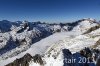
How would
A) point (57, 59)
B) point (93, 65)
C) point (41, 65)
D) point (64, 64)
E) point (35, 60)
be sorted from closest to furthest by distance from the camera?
point (64, 64) < point (57, 59) < point (93, 65) < point (41, 65) < point (35, 60)

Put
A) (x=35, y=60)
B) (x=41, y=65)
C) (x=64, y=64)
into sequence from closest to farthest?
(x=64, y=64) → (x=41, y=65) → (x=35, y=60)

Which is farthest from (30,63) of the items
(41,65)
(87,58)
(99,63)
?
(99,63)

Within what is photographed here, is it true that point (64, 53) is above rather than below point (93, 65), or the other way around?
above

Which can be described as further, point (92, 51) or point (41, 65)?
point (92, 51)

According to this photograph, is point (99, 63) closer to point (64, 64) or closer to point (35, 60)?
point (64, 64)

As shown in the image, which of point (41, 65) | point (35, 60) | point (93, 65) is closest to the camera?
point (93, 65)

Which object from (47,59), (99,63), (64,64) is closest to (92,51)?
(99,63)

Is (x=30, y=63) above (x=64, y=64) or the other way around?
the other way around

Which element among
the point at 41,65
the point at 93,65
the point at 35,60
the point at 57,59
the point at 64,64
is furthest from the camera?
the point at 35,60

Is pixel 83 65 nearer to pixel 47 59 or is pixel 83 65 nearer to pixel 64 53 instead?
pixel 64 53
